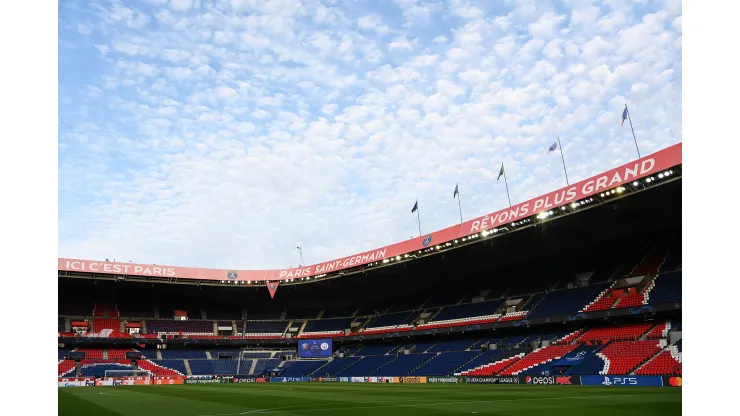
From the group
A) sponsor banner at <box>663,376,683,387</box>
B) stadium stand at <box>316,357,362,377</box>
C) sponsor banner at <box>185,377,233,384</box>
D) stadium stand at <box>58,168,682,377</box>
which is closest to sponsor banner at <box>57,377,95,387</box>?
stadium stand at <box>58,168,682,377</box>

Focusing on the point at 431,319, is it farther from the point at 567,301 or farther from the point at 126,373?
the point at 126,373

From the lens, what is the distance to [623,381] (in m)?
32.6

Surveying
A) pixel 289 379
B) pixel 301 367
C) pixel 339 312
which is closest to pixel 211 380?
pixel 289 379

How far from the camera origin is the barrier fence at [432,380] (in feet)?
104

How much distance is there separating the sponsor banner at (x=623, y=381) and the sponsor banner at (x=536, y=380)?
2.64 meters

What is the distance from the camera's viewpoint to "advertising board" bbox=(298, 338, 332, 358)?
66.6 meters

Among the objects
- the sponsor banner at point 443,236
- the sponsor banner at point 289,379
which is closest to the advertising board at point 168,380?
the sponsor banner at point 289,379

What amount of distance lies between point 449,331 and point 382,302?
61.4ft

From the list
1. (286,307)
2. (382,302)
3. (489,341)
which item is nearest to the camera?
(489,341)

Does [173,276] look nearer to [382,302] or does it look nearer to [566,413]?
[382,302]

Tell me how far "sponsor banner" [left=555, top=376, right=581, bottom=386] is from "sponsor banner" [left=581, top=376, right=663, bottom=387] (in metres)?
0.38

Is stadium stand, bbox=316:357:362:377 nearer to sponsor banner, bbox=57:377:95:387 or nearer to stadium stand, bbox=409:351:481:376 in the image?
stadium stand, bbox=409:351:481:376

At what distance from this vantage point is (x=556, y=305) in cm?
4597
